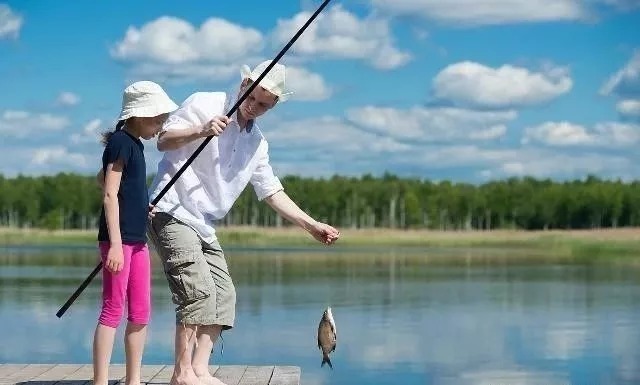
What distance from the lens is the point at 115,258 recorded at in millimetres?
5238

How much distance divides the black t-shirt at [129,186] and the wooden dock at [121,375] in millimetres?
1356

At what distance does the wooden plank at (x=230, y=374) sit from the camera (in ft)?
21.8

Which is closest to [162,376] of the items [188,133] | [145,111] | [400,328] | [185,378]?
[185,378]

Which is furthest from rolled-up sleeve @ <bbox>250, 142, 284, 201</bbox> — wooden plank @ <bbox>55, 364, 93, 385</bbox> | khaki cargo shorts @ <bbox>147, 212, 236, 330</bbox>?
wooden plank @ <bbox>55, 364, 93, 385</bbox>

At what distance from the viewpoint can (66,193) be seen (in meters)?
96.4

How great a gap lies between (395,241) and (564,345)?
181 ft

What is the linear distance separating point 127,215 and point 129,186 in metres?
0.13

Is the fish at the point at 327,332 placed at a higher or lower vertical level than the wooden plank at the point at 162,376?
higher

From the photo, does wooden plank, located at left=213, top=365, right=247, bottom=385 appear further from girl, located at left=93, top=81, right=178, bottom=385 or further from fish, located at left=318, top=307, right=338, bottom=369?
girl, located at left=93, top=81, right=178, bottom=385

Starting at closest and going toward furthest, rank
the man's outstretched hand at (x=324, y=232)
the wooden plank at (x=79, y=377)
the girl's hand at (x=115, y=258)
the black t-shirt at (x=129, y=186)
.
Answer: the girl's hand at (x=115, y=258) < the black t-shirt at (x=129, y=186) < the man's outstretched hand at (x=324, y=232) < the wooden plank at (x=79, y=377)

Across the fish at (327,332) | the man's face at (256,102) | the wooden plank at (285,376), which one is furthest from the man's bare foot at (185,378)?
→ the man's face at (256,102)

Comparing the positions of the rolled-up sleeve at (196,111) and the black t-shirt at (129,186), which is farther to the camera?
the rolled-up sleeve at (196,111)

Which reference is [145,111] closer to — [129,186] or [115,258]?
[129,186]

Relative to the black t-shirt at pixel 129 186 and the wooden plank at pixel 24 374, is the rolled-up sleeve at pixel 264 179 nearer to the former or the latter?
the black t-shirt at pixel 129 186
